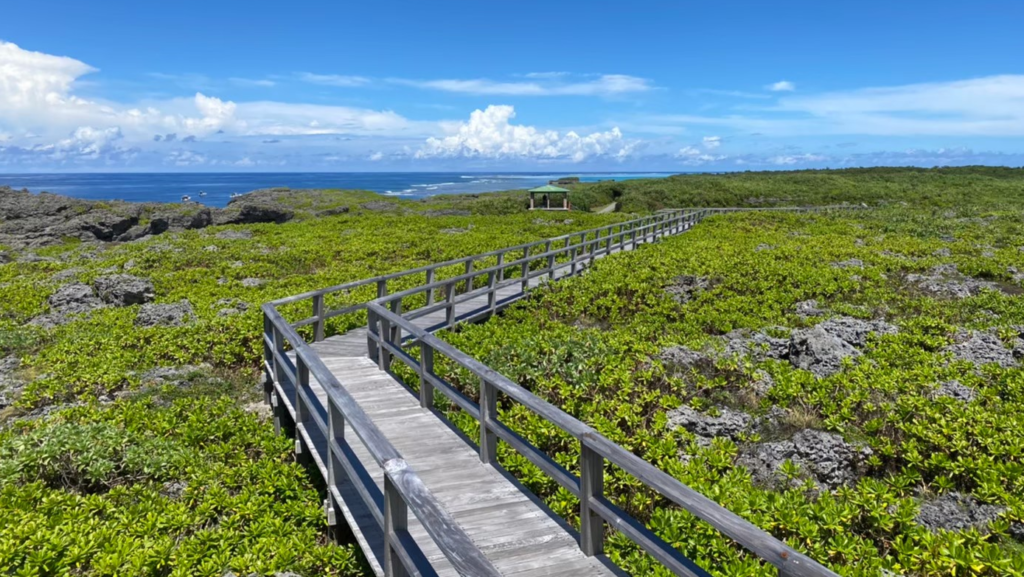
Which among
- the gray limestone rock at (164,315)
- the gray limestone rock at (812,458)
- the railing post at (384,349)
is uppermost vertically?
the railing post at (384,349)

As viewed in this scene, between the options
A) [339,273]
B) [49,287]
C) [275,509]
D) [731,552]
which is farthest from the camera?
[339,273]

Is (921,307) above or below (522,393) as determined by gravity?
below

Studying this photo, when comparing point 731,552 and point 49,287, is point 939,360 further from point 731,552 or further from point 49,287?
point 49,287

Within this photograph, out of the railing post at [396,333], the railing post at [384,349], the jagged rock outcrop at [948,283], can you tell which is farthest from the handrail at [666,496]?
the jagged rock outcrop at [948,283]

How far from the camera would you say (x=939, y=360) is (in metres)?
9.97

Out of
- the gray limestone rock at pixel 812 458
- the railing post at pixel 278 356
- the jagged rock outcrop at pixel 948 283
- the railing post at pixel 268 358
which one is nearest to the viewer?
the gray limestone rock at pixel 812 458

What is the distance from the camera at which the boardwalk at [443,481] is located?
3297 mm

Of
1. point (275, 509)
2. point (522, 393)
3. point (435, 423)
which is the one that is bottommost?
point (275, 509)

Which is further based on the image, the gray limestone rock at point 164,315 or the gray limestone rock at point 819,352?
the gray limestone rock at point 164,315

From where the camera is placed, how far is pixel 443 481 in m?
5.66

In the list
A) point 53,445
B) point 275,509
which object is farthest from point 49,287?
point 275,509

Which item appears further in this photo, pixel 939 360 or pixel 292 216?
pixel 292 216

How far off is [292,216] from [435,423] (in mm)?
42600

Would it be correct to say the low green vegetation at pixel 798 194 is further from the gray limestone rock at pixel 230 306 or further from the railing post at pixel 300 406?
the railing post at pixel 300 406
